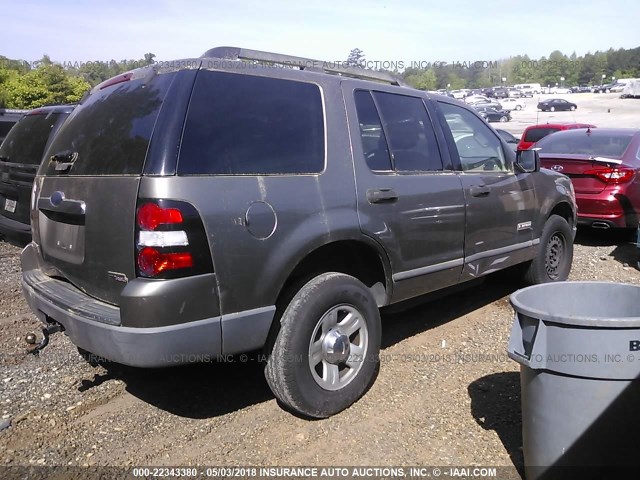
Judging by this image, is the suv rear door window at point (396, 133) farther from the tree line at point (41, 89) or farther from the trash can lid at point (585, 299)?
the tree line at point (41, 89)

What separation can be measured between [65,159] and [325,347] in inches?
72.7

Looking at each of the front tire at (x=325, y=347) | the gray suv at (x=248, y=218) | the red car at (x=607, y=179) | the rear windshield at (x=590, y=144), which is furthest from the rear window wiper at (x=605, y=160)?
the front tire at (x=325, y=347)

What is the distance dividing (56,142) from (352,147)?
1862 mm

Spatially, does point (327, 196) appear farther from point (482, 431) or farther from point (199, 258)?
point (482, 431)

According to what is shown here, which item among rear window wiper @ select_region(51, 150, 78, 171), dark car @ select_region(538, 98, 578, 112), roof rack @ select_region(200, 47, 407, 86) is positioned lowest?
dark car @ select_region(538, 98, 578, 112)

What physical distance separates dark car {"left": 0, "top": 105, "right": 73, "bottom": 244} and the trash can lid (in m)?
4.92

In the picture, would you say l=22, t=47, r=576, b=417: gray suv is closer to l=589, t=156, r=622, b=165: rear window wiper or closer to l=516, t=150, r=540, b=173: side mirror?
l=516, t=150, r=540, b=173: side mirror

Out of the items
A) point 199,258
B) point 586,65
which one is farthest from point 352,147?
point 586,65

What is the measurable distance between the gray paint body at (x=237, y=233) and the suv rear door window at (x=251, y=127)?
6cm

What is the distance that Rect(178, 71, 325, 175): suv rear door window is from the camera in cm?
282

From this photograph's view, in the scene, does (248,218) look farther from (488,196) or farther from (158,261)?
(488,196)

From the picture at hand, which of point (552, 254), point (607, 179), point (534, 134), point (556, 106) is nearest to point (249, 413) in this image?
point (552, 254)

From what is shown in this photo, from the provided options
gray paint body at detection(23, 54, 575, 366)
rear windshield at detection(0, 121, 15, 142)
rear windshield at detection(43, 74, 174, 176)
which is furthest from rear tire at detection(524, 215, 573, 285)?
rear windshield at detection(0, 121, 15, 142)

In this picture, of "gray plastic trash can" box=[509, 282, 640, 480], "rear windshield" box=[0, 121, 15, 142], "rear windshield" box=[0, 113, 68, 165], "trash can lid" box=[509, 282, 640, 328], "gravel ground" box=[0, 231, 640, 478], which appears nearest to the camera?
"gray plastic trash can" box=[509, 282, 640, 480]
